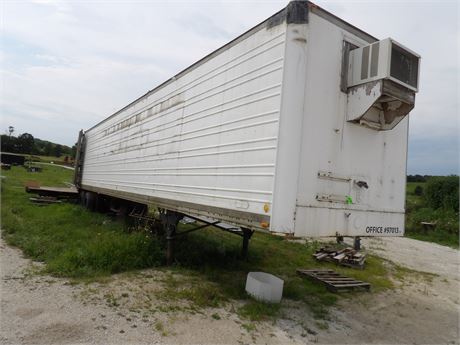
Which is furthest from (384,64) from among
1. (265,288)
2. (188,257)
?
(188,257)

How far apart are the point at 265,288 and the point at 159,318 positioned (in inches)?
67.6

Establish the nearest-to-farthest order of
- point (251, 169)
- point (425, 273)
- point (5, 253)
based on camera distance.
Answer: point (251, 169) < point (5, 253) < point (425, 273)

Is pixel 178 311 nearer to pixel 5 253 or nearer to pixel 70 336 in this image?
pixel 70 336

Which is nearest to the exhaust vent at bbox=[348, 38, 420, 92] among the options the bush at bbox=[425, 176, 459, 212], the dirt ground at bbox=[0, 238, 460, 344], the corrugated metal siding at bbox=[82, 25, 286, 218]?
the corrugated metal siding at bbox=[82, 25, 286, 218]

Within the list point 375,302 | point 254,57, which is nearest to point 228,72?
point 254,57

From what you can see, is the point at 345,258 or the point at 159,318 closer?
the point at 159,318

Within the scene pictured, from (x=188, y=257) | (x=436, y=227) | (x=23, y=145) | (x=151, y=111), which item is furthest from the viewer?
(x=23, y=145)

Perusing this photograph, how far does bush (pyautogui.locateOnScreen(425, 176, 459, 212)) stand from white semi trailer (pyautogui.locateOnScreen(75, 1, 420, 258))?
55.8ft

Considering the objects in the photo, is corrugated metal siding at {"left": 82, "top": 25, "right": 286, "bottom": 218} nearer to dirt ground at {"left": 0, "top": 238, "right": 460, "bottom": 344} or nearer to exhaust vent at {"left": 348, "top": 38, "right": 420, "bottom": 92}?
exhaust vent at {"left": 348, "top": 38, "right": 420, "bottom": 92}

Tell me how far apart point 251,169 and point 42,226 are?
7397mm

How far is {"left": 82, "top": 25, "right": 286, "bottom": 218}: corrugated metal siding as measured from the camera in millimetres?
4238

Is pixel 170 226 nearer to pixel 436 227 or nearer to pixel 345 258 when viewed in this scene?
pixel 345 258

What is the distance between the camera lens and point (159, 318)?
4566 millimetres

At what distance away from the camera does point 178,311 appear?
15.9 ft
